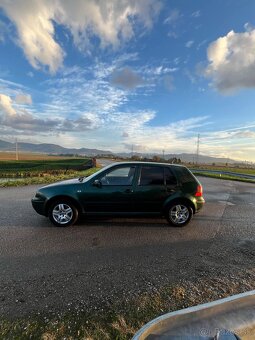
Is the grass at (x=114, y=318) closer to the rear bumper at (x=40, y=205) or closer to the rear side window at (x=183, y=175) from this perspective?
the rear side window at (x=183, y=175)

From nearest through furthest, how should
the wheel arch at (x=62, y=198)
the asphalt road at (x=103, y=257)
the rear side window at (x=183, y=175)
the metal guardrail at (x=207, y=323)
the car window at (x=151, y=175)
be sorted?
1. the metal guardrail at (x=207, y=323)
2. the asphalt road at (x=103, y=257)
3. the wheel arch at (x=62, y=198)
4. the car window at (x=151, y=175)
5. the rear side window at (x=183, y=175)

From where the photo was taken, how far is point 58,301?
2.98 m

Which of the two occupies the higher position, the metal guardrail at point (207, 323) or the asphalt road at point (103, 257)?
the metal guardrail at point (207, 323)

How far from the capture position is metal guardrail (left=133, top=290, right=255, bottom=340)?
7.79ft

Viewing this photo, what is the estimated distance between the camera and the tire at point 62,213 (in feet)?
19.4

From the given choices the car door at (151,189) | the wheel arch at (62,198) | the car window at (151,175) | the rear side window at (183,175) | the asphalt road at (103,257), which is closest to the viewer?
the asphalt road at (103,257)

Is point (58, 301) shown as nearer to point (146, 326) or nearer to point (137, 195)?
point (146, 326)

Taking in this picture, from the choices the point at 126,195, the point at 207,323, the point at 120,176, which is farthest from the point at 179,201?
the point at 207,323

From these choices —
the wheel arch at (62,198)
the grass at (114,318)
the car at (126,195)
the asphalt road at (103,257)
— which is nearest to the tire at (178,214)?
the car at (126,195)

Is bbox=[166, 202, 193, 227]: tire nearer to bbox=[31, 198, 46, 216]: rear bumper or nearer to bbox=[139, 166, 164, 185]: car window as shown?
bbox=[139, 166, 164, 185]: car window

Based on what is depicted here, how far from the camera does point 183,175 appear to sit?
6449 mm

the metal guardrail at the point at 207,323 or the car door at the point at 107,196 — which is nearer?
the metal guardrail at the point at 207,323

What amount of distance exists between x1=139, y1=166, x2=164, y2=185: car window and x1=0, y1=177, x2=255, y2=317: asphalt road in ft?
3.78

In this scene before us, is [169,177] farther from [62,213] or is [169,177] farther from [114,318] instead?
[114,318]
